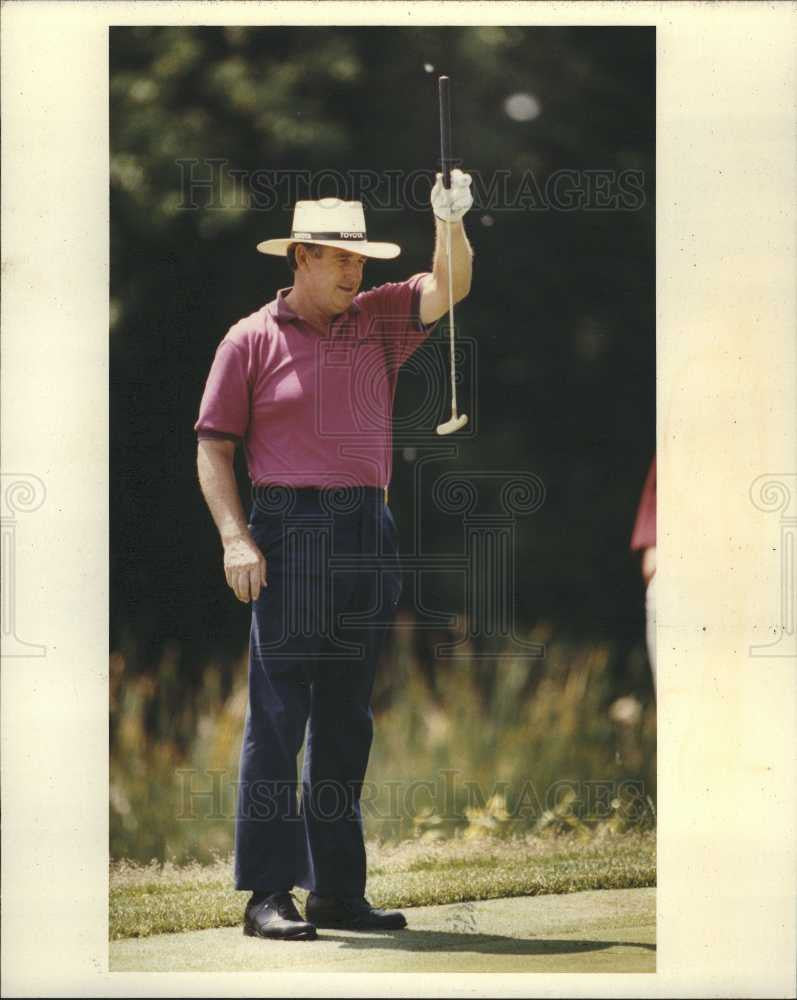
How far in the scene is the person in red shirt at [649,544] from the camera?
664 cm

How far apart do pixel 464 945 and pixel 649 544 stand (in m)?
1.62

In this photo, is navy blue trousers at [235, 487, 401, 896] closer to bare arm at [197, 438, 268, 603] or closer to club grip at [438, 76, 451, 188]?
bare arm at [197, 438, 268, 603]

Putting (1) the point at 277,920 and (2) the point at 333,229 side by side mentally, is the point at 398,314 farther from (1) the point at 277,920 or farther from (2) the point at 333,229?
(1) the point at 277,920

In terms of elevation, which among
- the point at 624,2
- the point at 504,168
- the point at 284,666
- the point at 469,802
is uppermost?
the point at 624,2

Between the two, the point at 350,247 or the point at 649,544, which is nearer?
the point at 350,247

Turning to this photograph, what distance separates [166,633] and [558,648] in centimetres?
146

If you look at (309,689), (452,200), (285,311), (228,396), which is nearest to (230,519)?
(228,396)

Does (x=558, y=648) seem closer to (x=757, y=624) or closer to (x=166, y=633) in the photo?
(x=757, y=624)

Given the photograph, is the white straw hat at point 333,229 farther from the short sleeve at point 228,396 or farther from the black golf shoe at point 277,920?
the black golf shoe at point 277,920

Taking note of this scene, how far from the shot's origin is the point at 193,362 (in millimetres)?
6590

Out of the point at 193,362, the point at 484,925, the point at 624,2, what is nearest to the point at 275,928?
the point at 484,925

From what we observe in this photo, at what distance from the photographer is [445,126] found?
6.56 meters

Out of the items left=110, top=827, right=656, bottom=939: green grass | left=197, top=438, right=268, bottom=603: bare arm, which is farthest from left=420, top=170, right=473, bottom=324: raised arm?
left=110, top=827, right=656, bottom=939: green grass

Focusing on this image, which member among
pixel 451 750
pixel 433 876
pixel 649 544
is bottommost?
pixel 433 876
